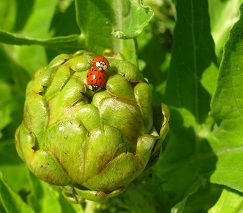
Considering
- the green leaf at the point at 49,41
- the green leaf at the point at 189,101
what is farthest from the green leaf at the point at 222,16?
the green leaf at the point at 49,41

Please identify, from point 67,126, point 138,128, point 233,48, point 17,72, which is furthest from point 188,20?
point 17,72

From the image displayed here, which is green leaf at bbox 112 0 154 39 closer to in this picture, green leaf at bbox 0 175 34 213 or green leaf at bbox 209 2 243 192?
green leaf at bbox 209 2 243 192

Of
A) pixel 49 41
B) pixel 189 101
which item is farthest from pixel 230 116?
pixel 49 41

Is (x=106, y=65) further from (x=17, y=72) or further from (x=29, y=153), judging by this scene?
(x=17, y=72)

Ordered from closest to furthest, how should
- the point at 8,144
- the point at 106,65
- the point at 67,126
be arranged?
1. the point at 67,126
2. the point at 106,65
3. the point at 8,144

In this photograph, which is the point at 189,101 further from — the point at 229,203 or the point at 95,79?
the point at 95,79

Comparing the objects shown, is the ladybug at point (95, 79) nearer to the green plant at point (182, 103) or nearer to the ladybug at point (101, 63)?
the ladybug at point (101, 63)

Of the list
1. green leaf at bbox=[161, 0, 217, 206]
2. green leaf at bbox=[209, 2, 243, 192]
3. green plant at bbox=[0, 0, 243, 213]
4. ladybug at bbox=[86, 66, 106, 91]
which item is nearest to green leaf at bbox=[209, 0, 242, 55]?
green plant at bbox=[0, 0, 243, 213]
